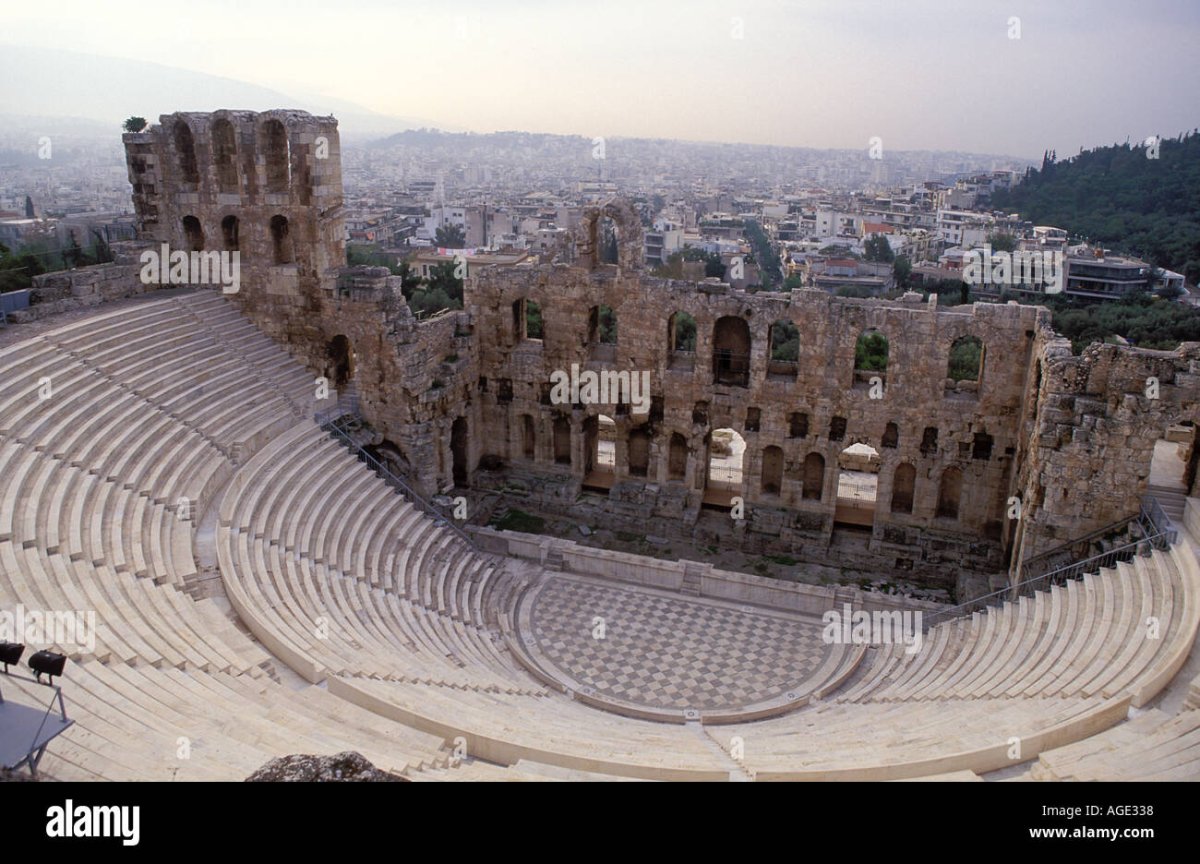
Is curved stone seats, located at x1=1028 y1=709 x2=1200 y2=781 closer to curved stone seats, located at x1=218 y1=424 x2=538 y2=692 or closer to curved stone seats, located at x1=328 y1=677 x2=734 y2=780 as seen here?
curved stone seats, located at x1=328 y1=677 x2=734 y2=780

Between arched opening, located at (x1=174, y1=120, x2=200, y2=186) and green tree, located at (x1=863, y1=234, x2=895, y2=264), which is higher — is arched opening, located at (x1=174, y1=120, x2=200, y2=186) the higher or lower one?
the higher one

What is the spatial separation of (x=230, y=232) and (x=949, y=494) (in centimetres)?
2225

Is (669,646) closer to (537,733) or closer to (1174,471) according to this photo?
(537,733)

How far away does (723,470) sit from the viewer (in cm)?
2828

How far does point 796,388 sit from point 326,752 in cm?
1660

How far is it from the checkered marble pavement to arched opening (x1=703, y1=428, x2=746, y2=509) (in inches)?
195

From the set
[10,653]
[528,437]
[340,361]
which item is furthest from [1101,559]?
[340,361]

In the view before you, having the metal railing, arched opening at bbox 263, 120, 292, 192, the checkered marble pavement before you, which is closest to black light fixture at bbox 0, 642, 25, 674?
the checkered marble pavement

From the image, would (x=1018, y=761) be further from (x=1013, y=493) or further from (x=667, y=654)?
(x=1013, y=493)

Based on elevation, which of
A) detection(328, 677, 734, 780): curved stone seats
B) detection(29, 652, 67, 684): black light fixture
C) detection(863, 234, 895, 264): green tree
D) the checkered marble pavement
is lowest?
the checkered marble pavement

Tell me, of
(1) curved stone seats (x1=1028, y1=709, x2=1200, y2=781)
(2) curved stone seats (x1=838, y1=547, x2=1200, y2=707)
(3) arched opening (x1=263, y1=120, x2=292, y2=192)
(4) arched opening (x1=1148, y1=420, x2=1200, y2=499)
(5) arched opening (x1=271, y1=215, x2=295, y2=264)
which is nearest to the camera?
(1) curved stone seats (x1=1028, y1=709, x2=1200, y2=781)

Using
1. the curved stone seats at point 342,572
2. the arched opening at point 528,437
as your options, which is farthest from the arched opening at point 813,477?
the curved stone seats at point 342,572

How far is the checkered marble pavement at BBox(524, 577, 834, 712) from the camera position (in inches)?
711
